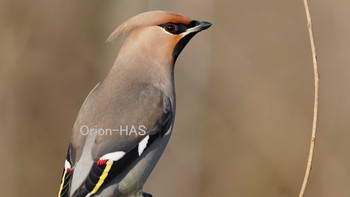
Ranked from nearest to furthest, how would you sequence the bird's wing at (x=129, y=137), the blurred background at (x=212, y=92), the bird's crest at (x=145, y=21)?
1. the bird's wing at (x=129, y=137)
2. the bird's crest at (x=145, y=21)
3. the blurred background at (x=212, y=92)

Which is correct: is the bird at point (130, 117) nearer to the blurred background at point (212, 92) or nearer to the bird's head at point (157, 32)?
the bird's head at point (157, 32)

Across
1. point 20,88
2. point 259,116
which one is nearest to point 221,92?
point 259,116

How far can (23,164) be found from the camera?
266 inches

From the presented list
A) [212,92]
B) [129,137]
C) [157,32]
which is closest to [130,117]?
[129,137]

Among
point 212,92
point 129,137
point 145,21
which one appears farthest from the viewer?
point 212,92

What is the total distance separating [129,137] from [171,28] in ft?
2.33

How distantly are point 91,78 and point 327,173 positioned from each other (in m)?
2.25

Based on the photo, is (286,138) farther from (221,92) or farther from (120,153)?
(120,153)

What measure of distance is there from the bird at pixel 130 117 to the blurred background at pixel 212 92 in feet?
6.11

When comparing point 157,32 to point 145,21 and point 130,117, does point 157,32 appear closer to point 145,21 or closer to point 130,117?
point 145,21

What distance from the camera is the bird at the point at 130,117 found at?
361 centimetres

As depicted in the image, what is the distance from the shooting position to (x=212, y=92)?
272 inches

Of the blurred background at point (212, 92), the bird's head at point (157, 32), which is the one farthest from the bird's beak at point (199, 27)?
the blurred background at point (212, 92)

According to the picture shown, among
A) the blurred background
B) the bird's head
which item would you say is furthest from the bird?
the blurred background
